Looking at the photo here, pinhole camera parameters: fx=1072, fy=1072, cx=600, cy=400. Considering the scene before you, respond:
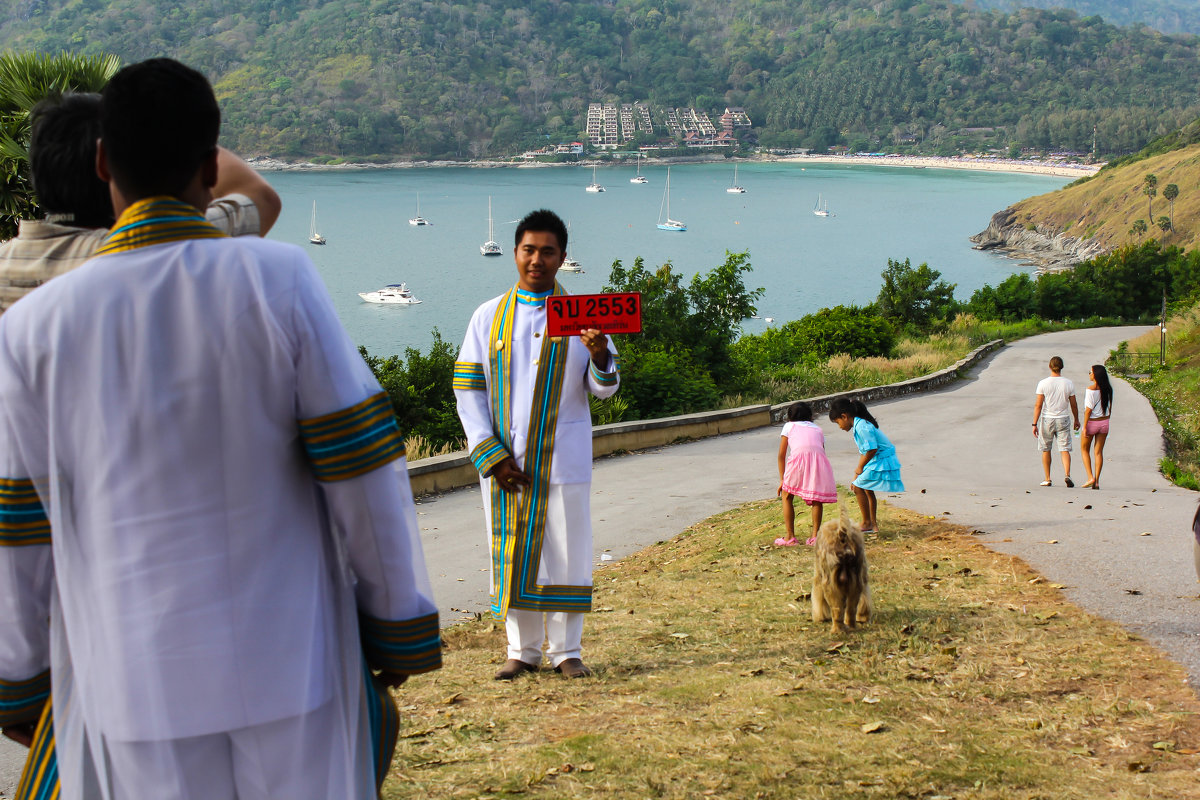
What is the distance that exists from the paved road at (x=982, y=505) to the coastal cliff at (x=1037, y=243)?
82.0 metres

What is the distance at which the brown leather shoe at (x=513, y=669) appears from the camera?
5.25 m

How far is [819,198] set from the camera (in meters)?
149

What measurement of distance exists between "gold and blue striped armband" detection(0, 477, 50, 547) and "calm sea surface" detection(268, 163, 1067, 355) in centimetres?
5263

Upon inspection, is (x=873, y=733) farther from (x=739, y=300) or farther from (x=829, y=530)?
(x=739, y=300)

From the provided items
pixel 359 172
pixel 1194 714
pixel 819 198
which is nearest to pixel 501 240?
pixel 819 198

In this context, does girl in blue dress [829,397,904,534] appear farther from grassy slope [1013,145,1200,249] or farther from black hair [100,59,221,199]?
grassy slope [1013,145,1200,249]

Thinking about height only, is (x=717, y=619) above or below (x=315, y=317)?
below

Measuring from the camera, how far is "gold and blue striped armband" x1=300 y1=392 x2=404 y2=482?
6.84ft

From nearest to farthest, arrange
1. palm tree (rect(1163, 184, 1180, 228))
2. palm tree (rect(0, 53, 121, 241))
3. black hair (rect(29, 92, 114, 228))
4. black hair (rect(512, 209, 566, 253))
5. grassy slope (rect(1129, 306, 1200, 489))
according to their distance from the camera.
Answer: black hair (rect(29, 92, 114, 228))
black hair (rect(512, 209, 566, 253))
palm tree (rect(0, 53, 121, 241))
grassy slope (rect(1129, 306, 1200, 489))
palm tree (rect(1163, 184, 1180, 228))

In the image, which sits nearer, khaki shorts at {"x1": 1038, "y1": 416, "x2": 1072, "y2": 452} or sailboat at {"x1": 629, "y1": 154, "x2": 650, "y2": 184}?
khaki shorts at {"x1": 1038, "y1": 416, "x2": 1072, "y2": 452}

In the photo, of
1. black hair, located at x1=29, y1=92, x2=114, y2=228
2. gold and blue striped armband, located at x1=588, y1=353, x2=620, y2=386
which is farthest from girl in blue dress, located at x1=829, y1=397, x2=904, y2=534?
black hair, located at x1=29, y1=92, x2=114, y2=228

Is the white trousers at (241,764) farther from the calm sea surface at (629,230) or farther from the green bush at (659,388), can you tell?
the calm sea surface at (629,230)

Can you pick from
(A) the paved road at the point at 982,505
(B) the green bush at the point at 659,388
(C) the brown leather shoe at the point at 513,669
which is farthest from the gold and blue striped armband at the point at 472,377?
(B) the green bush at the point at 659,388

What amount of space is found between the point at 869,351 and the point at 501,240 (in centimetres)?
7526
